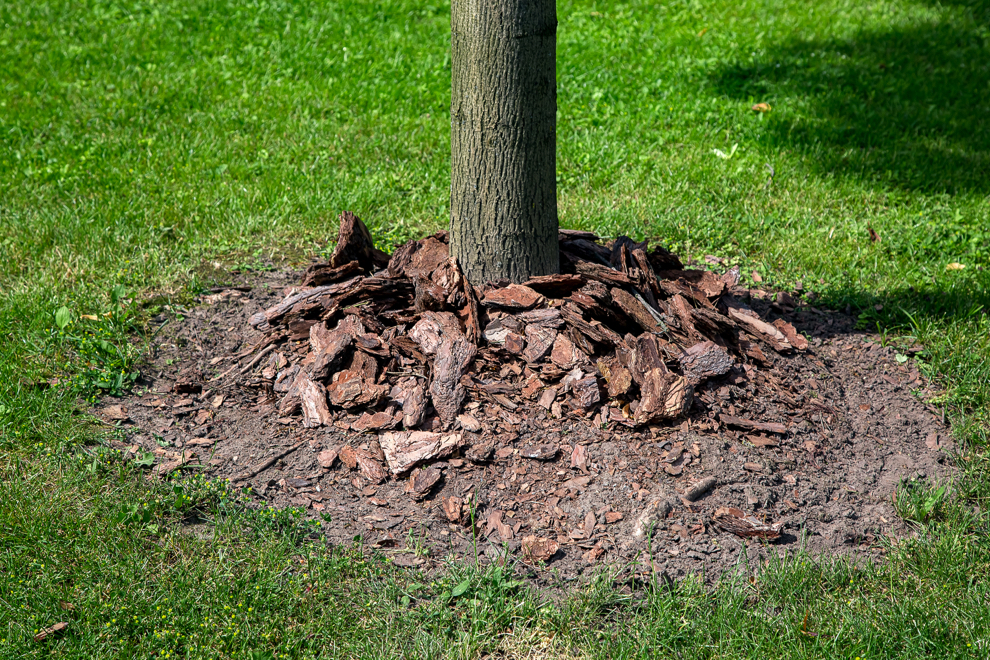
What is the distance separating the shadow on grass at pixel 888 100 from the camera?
6.57 m

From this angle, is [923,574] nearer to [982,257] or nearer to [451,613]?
[451,613]

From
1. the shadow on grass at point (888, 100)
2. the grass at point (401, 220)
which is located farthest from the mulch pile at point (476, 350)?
the shadow on grass at point (888, 100)

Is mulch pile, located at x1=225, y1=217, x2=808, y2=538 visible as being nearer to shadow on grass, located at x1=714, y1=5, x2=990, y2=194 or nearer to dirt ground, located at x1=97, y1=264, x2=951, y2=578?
dirt ground, located at x1=97, y1=264, x2=951, y2=578

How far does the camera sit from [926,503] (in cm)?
354

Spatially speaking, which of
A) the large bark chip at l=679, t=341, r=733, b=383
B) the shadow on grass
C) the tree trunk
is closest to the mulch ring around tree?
the large bark chip at l=679, t=341, r=733, b=383

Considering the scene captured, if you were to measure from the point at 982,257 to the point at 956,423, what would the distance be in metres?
2.01

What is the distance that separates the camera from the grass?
9.84 feet

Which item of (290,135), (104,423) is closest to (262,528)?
(104,423)

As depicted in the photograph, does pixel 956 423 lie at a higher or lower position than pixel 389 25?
lower

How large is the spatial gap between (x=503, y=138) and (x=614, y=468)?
1545 millimetres

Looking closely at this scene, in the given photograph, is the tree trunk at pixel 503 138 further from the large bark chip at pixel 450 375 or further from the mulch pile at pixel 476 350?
the large bark chip at pixel 450 375

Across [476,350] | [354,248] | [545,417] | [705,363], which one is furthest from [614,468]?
[354,248]

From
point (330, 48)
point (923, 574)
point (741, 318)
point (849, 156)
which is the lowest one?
point (923, 574)

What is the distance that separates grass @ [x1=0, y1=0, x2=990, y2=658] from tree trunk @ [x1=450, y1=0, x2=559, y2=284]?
5.06 ft
